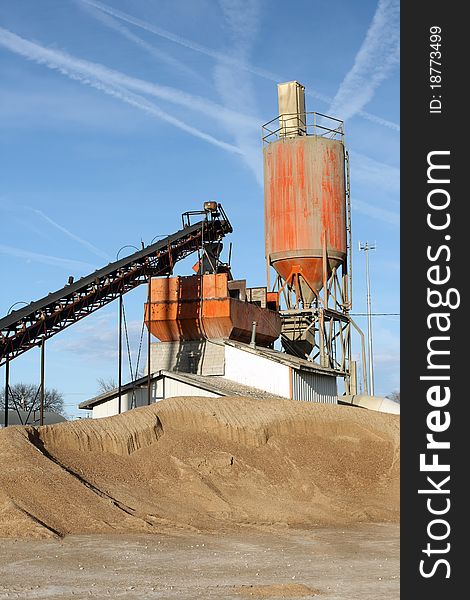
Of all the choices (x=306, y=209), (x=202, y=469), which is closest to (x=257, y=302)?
(x=306, y=209)

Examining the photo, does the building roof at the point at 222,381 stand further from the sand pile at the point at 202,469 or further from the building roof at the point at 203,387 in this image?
the sand pile at the point at 202,469

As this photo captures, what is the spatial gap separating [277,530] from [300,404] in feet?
41.4

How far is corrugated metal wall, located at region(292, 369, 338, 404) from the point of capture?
1612 inches

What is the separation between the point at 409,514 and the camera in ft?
31.1

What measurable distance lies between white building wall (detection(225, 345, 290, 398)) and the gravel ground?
1874cm

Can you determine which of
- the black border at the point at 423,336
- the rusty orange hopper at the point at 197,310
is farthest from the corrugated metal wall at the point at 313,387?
the black border at the point at 423,336

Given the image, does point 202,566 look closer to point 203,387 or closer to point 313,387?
point 203,387

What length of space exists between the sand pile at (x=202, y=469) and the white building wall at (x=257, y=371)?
206 inches

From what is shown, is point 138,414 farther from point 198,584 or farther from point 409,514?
point 409,514

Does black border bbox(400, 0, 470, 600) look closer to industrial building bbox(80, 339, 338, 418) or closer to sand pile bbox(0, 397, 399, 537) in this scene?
sand pile bbox(0, 397, 399, 537)

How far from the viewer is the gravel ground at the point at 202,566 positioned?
13945 mm

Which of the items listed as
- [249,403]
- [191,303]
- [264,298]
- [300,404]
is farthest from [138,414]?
[264,298]

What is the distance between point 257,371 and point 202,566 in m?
24.6

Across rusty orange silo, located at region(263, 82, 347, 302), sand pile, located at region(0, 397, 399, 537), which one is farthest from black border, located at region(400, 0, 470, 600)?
rusty orange silo, located at region(263, 82, 347, 302)
